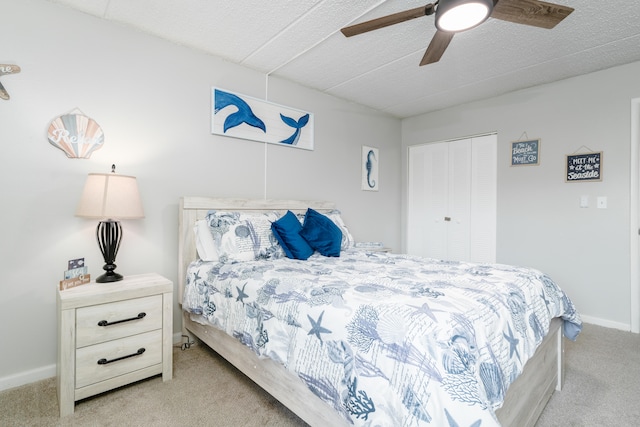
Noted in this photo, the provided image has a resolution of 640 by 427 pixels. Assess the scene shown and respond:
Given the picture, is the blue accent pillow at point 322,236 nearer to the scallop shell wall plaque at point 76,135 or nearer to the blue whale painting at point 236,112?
the blue whale painting at point 236,112

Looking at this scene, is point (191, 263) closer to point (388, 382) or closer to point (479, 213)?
point (388, 382)

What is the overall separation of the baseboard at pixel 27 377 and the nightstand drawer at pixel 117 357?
591 millimetres

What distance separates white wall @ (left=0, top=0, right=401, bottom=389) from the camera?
1912 mm

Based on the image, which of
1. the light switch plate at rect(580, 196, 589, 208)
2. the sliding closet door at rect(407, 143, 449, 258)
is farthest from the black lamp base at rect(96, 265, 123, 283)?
the light switch plate at rect(580, 196, 589, 208)

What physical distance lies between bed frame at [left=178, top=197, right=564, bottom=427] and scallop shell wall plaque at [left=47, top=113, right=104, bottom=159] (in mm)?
678

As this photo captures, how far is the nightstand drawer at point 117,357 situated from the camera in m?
1.68

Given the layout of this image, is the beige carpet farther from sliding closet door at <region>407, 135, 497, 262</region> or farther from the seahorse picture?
the seahorse picture

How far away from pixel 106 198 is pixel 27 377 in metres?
1.24

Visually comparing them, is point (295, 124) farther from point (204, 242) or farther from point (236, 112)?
point (204, 242)

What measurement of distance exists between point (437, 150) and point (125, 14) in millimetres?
3578

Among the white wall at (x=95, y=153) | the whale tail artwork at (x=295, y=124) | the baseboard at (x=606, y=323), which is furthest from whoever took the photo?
the whale tail artwork at (x=295, y=124)

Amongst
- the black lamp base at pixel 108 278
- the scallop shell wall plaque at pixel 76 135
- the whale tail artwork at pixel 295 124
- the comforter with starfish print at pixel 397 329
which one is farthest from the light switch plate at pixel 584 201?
the scallop shell wall plaque at pixel 76 135

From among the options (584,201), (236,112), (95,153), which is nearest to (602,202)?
(584,201)

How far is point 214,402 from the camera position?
1.75 m
